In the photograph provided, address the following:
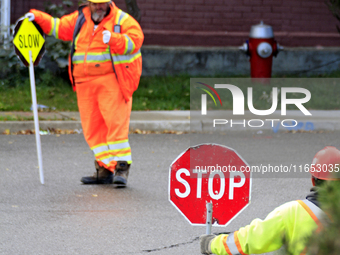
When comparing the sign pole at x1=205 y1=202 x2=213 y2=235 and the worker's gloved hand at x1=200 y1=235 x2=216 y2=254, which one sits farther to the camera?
the sign pole at x1=205 y1=202 x2=213 y2=235

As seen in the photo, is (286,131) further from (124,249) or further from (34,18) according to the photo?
(124,249)

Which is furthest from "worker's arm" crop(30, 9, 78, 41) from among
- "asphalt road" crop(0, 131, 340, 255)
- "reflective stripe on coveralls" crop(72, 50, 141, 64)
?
"asphalt road" crop(0, 131, 340, 255)

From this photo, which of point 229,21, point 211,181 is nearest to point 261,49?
point 229,21

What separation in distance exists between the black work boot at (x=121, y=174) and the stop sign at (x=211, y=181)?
2722 mm

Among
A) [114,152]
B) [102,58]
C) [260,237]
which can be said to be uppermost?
[102,58]

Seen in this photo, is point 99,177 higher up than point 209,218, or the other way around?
point 209,218

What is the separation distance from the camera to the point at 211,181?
359 centimetres

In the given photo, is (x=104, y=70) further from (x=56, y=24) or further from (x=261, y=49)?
(x=261, y=49)

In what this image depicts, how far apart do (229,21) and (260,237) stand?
12.3m

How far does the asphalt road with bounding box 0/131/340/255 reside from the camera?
15.5 feet

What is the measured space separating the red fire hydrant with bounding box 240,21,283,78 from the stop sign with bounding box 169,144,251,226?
933 centimetres

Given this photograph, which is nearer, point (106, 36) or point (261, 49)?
point (106, 36)

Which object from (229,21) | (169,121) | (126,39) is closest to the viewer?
(126,39)

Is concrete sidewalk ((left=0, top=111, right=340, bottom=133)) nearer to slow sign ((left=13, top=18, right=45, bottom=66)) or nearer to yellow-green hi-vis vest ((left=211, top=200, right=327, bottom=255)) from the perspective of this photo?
slow sign ((left=13, top=18, right=45, bottom=66))
